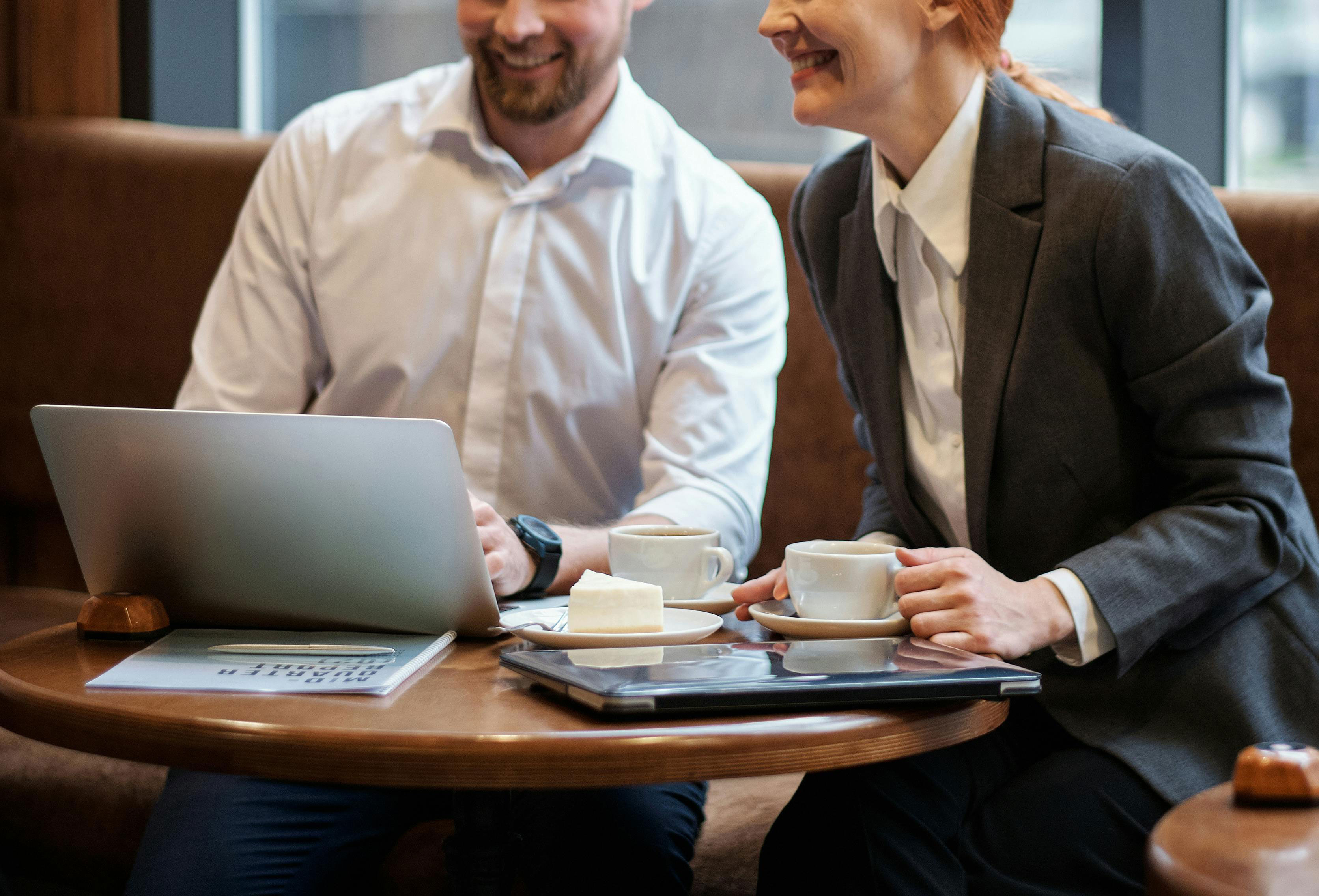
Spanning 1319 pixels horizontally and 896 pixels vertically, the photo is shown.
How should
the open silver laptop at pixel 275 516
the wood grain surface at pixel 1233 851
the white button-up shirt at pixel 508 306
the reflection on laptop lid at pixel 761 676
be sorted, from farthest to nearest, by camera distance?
the white button-up shirt at pixel 508 306, the open silver laptop at pixel 275 516, the reflection on laptop lid at pixel 761 676, the wood grain surface at pixel 1233 851

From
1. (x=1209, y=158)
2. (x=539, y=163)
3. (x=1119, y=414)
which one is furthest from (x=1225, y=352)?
(x=1209, y=158)

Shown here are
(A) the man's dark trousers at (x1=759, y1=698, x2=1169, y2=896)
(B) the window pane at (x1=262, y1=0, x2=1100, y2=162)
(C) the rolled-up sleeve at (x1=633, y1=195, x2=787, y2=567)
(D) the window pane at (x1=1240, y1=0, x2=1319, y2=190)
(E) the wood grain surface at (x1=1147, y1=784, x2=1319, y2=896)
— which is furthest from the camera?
(B) the window pane at (x1=262, y1=0, x2=1100, y2=162)

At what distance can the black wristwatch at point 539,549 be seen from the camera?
117cm

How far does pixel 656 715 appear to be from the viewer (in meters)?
0.72

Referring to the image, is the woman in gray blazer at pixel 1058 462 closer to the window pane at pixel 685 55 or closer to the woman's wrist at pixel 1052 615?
the woman's wrist at pixel 1052 615

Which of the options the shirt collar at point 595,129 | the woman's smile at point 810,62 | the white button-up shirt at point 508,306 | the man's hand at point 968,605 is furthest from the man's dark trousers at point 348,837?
the shirt collar at point 595,129

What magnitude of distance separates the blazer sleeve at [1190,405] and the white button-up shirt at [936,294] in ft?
0.53

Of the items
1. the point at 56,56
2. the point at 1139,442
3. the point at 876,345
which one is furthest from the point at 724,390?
Answer: the point at 56,56

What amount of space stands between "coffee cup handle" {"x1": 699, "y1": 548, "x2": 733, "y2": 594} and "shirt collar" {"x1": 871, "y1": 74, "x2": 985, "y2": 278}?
0.40 metres

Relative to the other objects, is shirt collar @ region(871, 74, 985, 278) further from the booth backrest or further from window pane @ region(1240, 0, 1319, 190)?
window pane @ region(1240, 0, 1319, 190)

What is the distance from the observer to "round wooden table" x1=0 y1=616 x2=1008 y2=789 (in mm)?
676

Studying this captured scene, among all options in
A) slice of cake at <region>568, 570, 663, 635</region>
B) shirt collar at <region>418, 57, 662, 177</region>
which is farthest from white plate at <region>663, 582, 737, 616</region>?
shirt collar at <region>418, 57, 662, 177</region>

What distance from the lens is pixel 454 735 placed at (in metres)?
0.68

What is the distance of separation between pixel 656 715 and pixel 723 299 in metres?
1.10
